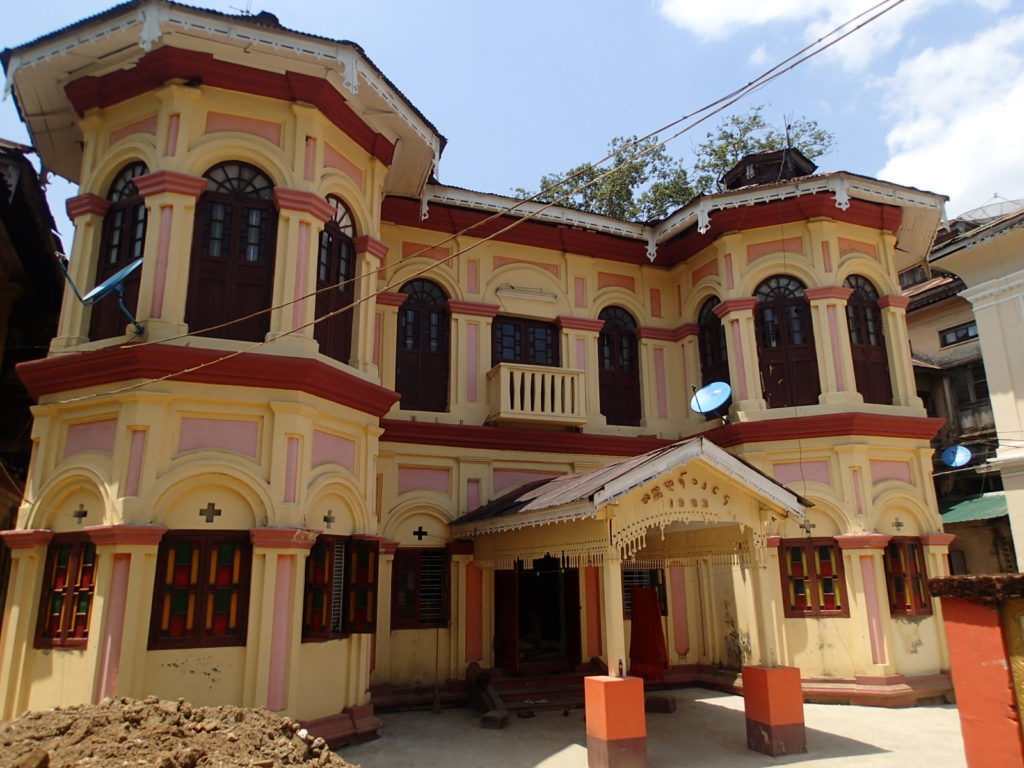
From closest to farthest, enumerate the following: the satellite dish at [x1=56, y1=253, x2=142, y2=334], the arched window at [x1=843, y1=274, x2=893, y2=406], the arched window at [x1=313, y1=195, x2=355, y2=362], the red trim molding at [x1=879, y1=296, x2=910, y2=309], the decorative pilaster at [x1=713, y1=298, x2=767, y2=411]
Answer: the satellite dish at [x1=56, y1=253, x2=142, y2=334] → the arched window at [x1=313, y1=195, x2=355, y2=362] → the decorative pilaster at [x1=713, y1=298, x2=767, y2=411] → the arched window at [x1=843, y1=274, x2=893, y2=406] → the red trim molding at [x1=879, y1=296, x2=910, y2=309]

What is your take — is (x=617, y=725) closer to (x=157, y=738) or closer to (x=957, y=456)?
(x=157, y=738)

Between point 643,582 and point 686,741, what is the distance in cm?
436

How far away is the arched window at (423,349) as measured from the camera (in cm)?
1255

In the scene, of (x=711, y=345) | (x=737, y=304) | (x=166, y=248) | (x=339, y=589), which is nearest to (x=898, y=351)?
(x=737, y=304)

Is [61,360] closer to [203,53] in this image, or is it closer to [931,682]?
[203,53]

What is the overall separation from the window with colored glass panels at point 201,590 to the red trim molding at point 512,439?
3666 millimetres

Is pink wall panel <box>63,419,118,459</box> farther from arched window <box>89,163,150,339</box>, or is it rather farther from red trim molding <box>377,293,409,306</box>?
red trim molding <box>377,293,409,306</box>

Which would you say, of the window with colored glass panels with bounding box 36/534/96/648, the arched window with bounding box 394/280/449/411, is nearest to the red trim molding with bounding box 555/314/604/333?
the arched window with bounding box 394/280/449/411

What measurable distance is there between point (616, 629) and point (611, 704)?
0.74 metres

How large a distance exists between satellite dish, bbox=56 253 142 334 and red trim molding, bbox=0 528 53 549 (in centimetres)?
249

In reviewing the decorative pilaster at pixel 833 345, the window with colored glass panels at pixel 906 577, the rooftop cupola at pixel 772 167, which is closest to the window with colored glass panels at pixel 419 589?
the decorative pilaster at pixel 833 345

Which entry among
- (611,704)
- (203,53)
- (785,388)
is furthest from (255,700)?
(785,388)

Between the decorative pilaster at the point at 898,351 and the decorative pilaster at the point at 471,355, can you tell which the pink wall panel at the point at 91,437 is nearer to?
the decorative pilaster at the point at 471,355

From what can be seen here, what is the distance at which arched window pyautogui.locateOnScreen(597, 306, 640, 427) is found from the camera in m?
14.1
